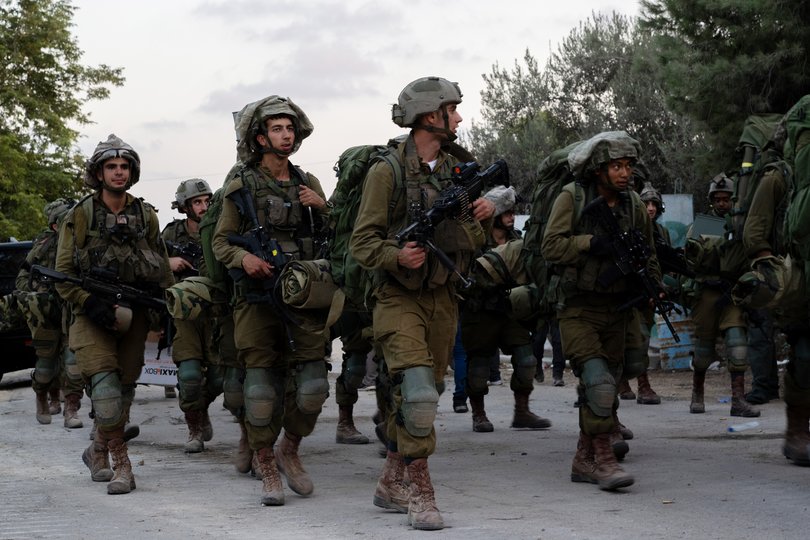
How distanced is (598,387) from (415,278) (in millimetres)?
1571

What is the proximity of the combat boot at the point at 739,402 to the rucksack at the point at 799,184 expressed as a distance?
14.4 ft

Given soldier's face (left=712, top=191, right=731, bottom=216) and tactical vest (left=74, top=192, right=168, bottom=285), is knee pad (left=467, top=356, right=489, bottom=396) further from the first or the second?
tactical vest (left=74, top=192, right=168, bottom=285)

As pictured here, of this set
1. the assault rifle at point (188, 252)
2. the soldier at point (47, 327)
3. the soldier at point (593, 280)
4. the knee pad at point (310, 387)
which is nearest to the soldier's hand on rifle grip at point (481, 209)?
the soldier at point (593, 280)

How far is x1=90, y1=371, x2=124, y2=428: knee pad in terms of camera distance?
8.38 m

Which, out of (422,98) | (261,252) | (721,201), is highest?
(721,201)

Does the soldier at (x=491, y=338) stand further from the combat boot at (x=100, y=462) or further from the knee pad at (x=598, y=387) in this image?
the combat boot at (x=100, y=462)

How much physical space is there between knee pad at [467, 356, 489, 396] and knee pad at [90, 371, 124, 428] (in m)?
3.61

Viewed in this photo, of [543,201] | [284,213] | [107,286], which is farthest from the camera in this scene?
[543,201]

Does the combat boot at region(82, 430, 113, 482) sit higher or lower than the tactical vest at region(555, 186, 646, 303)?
lower

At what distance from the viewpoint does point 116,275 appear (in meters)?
8.75

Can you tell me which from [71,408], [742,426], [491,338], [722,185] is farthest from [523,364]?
[71,408]

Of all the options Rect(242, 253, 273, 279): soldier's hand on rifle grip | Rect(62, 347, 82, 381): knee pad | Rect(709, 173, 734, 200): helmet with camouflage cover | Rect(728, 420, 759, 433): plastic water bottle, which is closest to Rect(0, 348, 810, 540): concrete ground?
Rect(728, 420, 759, 433): plastic water bottle

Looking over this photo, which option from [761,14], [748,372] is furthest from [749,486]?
[748,372]

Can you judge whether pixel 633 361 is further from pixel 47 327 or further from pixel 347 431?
pixel 47 327
